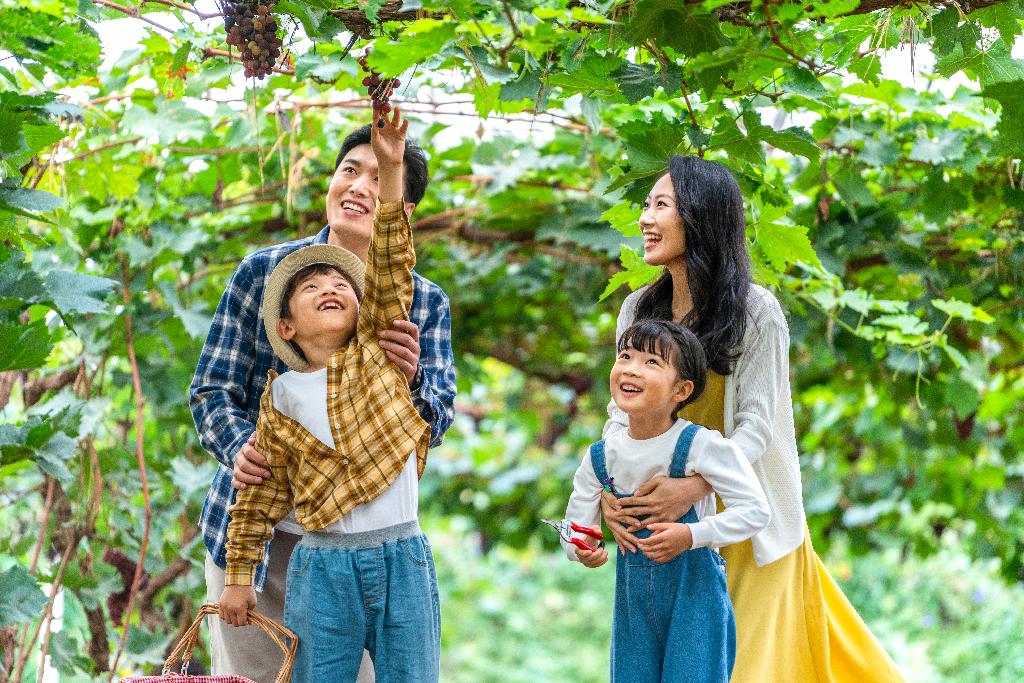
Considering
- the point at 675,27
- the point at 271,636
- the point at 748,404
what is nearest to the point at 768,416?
the point at 748,404

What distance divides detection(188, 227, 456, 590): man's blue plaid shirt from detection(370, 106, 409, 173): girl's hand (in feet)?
1.15

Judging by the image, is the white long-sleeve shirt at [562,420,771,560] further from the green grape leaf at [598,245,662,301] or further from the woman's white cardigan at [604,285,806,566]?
the green grape leaf at [598,245,662,301]

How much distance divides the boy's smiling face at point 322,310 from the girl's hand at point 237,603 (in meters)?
0.38

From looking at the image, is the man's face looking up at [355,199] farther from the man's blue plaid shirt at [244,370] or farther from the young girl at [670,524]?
the young girl at [670,524]

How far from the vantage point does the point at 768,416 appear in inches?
74.9

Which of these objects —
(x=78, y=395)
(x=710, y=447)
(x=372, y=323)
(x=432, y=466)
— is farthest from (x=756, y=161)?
(x=432, y=466)

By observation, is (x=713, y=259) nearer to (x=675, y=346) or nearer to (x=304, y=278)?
(x=675, y=346)

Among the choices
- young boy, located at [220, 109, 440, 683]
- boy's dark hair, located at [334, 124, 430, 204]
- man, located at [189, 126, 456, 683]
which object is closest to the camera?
young boy, located at [220, 109, 440, 683]

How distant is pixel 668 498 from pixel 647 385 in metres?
0.17

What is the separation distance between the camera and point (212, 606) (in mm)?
1864

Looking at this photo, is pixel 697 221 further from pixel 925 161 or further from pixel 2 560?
pixel 2 560

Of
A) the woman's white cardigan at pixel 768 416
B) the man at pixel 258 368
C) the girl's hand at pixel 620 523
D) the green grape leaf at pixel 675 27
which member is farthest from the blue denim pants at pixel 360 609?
the green grape leaf at pixel 675 27

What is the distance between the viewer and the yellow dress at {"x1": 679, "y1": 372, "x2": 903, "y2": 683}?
1.96 metres

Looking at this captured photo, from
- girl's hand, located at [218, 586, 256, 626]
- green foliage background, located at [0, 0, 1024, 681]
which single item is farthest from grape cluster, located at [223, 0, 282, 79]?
girl's hand, located at [218, 586, 256, 626]
